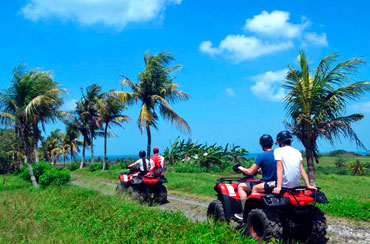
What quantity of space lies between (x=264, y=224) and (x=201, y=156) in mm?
19901

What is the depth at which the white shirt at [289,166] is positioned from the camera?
5070 mm

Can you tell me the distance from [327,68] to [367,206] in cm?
484

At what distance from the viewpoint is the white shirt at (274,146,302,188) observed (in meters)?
5.07

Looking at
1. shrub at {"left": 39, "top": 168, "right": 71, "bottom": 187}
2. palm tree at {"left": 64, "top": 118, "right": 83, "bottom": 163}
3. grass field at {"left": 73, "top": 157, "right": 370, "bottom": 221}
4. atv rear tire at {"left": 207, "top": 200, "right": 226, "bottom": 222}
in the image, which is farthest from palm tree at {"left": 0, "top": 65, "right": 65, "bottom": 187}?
palm tree at {"left": 64, "top": 118, "right": 83, "bottom": 163}

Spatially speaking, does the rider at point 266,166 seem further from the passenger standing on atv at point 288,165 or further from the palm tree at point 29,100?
the palm tree at point 29,100

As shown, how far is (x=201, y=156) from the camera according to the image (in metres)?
24.8

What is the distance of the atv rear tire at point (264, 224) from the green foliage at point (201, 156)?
1827cm

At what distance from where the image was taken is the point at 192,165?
80.0 feet

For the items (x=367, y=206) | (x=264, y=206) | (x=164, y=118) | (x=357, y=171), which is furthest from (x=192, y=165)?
(x=264, y=206)

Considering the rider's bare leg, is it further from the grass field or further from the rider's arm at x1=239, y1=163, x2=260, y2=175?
the grass field

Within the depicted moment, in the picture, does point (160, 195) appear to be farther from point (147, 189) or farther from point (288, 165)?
point (288, 165)

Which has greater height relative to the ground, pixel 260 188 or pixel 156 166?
pixel 156 166

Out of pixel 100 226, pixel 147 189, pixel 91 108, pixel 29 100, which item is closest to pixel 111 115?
pixel 91 108

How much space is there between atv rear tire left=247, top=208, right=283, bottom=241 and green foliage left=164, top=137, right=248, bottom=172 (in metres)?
18.3
